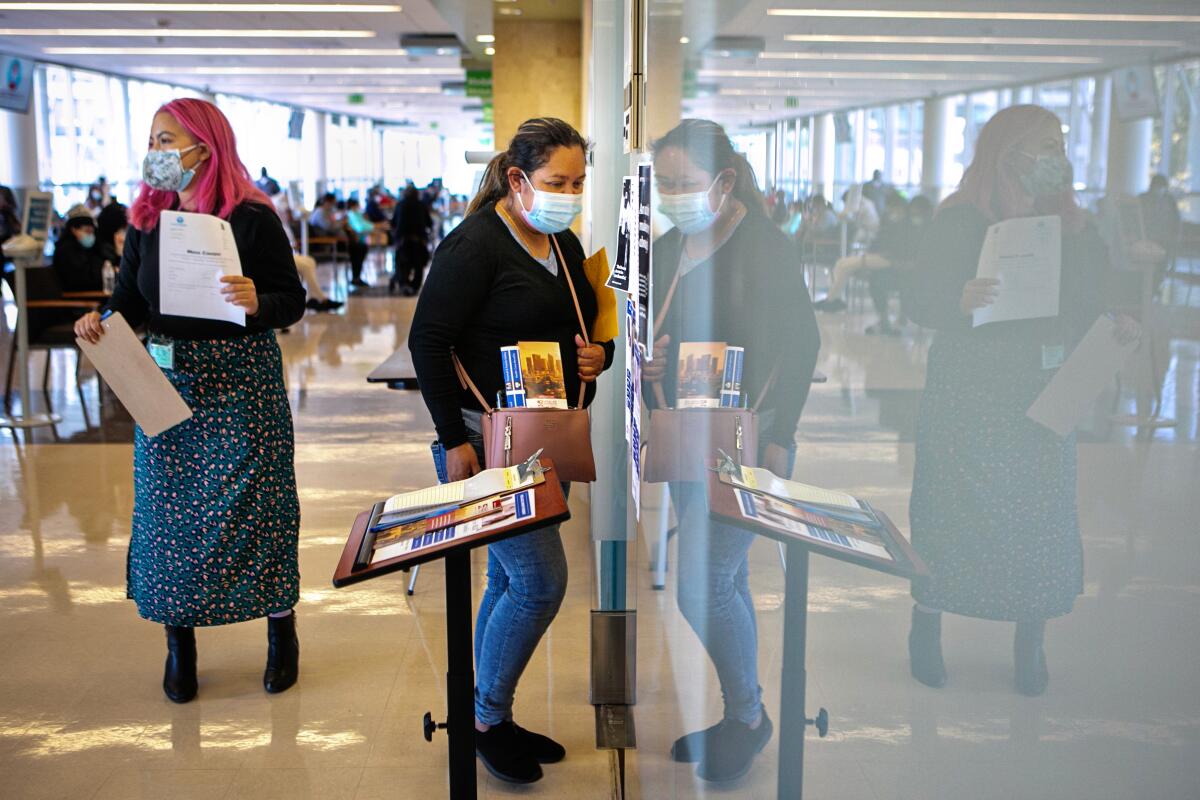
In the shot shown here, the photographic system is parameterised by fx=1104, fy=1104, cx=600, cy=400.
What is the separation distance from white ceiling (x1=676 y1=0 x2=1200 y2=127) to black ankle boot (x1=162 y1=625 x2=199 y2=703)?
256 cm

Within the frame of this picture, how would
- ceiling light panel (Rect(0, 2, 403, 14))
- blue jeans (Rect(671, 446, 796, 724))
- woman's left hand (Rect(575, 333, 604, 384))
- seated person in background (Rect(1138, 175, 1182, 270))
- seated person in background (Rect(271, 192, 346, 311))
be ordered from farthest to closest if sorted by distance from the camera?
ceiling light panel (Rect(0, 2, 403, 14)) → seated person in background (Rect(271, 192, 346, 311)) → woman's left hand (Rect(575, 333, 604, 384)) → blue jeans (Rect(671, 446, 796, 724)) → seated person in background (Rect(1138, 175, 1182, 270))

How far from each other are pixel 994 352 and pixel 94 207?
60.4ft

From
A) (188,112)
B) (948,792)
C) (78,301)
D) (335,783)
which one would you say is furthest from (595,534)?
(78,301)

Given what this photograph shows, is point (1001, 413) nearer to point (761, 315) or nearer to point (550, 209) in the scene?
point (761, 315)

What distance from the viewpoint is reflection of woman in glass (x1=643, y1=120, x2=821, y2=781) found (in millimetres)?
1078

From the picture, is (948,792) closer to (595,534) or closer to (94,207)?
(595,534)

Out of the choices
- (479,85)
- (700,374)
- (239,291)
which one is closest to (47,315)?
(239,291)

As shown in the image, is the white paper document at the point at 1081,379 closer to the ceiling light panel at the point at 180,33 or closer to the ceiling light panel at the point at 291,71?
the ceiling light panel at the point at 180,33

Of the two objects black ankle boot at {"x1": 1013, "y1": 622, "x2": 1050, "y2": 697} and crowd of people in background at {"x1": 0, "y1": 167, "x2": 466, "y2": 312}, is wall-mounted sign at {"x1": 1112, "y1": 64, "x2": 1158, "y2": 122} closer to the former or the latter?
black ankle boot at {"x1": 1013, "y1": 622, "x2": 1050, "y2": 697}

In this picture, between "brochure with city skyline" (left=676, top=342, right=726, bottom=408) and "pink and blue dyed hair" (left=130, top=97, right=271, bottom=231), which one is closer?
"brochure with city skyline" (left=676, top=342, right=726, bottom=408)

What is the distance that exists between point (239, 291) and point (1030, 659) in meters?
2.63

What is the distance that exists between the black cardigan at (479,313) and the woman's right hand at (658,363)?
2.11ft

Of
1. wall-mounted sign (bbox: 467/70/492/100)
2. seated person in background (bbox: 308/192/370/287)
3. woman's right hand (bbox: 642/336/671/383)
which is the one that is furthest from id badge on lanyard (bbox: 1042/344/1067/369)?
seated person in background (bbox: 308/192/370/287)

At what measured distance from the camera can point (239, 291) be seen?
9.34ft
